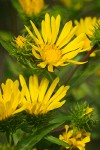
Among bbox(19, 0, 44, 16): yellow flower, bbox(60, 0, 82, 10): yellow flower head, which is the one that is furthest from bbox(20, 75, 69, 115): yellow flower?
bbox(60, 0, 82, 10): yellow flower head

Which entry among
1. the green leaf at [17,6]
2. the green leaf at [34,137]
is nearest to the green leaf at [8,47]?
the green leaf at [34,137]

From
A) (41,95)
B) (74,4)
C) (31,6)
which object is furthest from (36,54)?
(74,4)

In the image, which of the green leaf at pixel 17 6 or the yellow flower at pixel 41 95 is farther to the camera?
the green leaf at pixel 17 6

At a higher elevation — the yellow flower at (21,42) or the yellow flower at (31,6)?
the yellow flower at (31,6)

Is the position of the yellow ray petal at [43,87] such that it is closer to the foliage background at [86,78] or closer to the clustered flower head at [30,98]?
the clustered flower head at [30,98]

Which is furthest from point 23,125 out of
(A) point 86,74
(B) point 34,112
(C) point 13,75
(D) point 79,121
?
(C) point 13,75

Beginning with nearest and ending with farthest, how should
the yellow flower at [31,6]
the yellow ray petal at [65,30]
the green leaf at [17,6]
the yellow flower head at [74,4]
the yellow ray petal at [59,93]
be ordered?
the yellow ray petal at [59,93], the yellow ray petal at [65,30], the yellow flower at [31,6], the green leaf at [17,6], the yellow flower head at [74,4]
